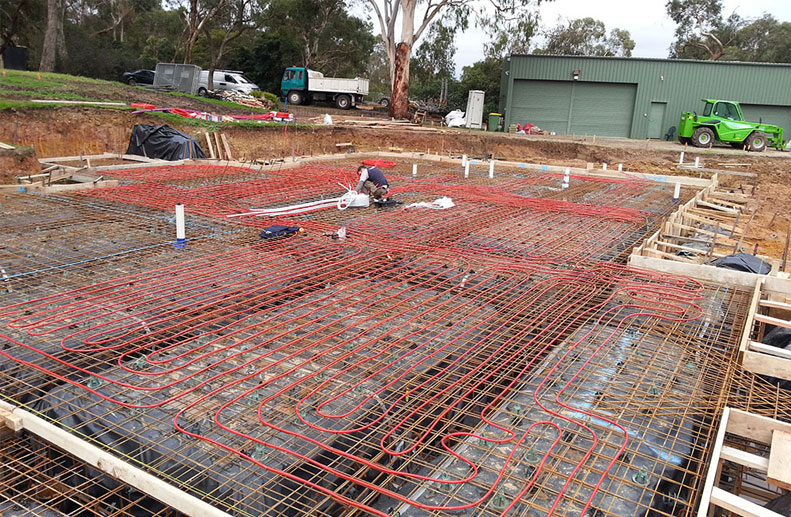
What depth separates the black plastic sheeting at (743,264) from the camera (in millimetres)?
6176

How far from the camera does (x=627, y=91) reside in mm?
24547

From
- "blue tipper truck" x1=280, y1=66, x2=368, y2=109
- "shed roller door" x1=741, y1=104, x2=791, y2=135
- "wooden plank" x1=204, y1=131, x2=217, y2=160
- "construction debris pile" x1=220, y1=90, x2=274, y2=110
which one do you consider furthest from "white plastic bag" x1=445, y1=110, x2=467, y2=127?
"wooden plank" x1=204, y1=131, x2=217, y2=160

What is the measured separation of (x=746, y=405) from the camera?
351cm

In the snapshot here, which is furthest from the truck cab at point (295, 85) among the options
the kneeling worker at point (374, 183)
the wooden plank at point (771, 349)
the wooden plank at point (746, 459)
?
the wooden plank at point (746, 459)

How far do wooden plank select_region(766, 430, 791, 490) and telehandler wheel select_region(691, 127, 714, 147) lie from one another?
1896cm

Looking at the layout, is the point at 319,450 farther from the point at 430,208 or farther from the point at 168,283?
the point at 430,208

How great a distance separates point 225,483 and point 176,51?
34921 millimetres

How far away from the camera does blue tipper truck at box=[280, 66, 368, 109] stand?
25469 millimetres

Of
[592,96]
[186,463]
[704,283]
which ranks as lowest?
[186,463]

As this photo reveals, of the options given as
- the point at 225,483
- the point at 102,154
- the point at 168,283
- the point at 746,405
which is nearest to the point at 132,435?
the point at 225,483

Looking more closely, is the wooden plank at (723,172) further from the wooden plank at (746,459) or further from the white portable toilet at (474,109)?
the wooden plank at (746,459)

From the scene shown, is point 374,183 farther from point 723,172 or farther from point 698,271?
point 723,172

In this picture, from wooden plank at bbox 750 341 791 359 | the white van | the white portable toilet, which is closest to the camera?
wooden plank at bbox 750 341 791 359

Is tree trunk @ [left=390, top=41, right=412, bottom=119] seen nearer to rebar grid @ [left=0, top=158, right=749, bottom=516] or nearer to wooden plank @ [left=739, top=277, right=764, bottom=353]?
rebar grid @ [left=0, top=158, right=749, bottom=516]
